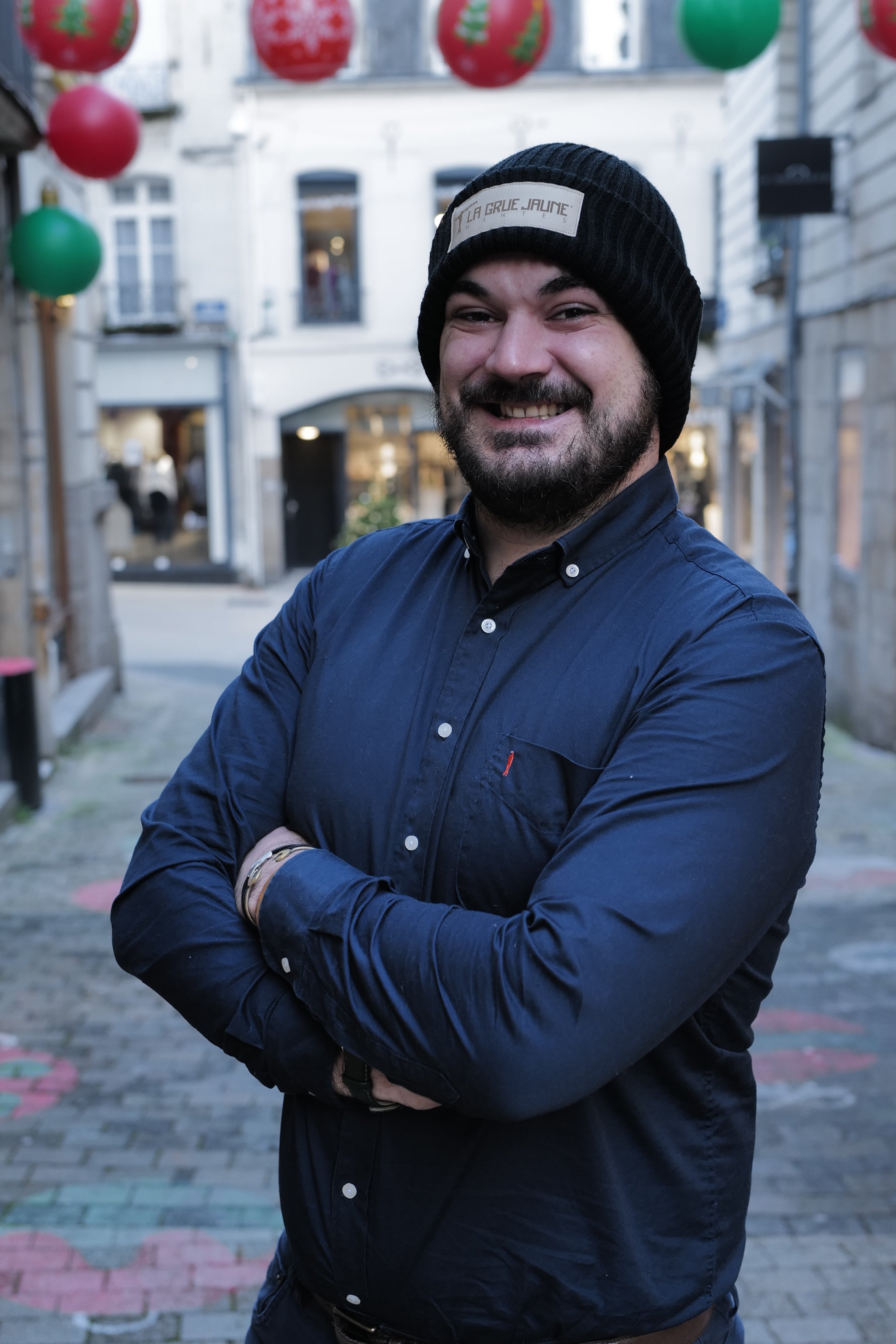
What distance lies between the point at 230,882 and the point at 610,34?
22.7 m

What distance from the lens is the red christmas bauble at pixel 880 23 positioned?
6609 millimetres

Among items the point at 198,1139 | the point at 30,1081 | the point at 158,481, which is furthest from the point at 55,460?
the point at 158,481

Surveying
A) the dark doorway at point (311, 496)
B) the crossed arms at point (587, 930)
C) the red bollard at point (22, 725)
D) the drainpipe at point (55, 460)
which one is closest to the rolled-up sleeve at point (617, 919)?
the crossed arms at point (587, 930)

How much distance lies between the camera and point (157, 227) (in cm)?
2289

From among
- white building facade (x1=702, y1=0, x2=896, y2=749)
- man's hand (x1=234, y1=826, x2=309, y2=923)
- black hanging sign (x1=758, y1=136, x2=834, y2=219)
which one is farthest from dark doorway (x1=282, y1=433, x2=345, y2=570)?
man's hand (x1=234, y1=826, x2=309, y2=923)

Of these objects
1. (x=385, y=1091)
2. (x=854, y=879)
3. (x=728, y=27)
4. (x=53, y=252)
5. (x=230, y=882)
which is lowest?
(x=854, y=879)

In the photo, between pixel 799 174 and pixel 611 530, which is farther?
pixel 799 174

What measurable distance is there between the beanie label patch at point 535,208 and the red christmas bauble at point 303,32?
246 inches

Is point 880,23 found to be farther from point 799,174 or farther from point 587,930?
point 587,930

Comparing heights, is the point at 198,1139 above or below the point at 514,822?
below

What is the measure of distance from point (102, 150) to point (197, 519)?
1498cm

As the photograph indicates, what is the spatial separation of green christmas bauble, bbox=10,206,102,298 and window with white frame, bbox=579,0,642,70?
1509 centimetres

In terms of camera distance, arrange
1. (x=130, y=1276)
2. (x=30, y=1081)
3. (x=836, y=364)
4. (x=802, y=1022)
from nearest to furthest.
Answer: (x=130, y=1276) → (x=30, y=1081) → (x=802, y=1022) → (x=836, y=364)

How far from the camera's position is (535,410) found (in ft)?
6.30
